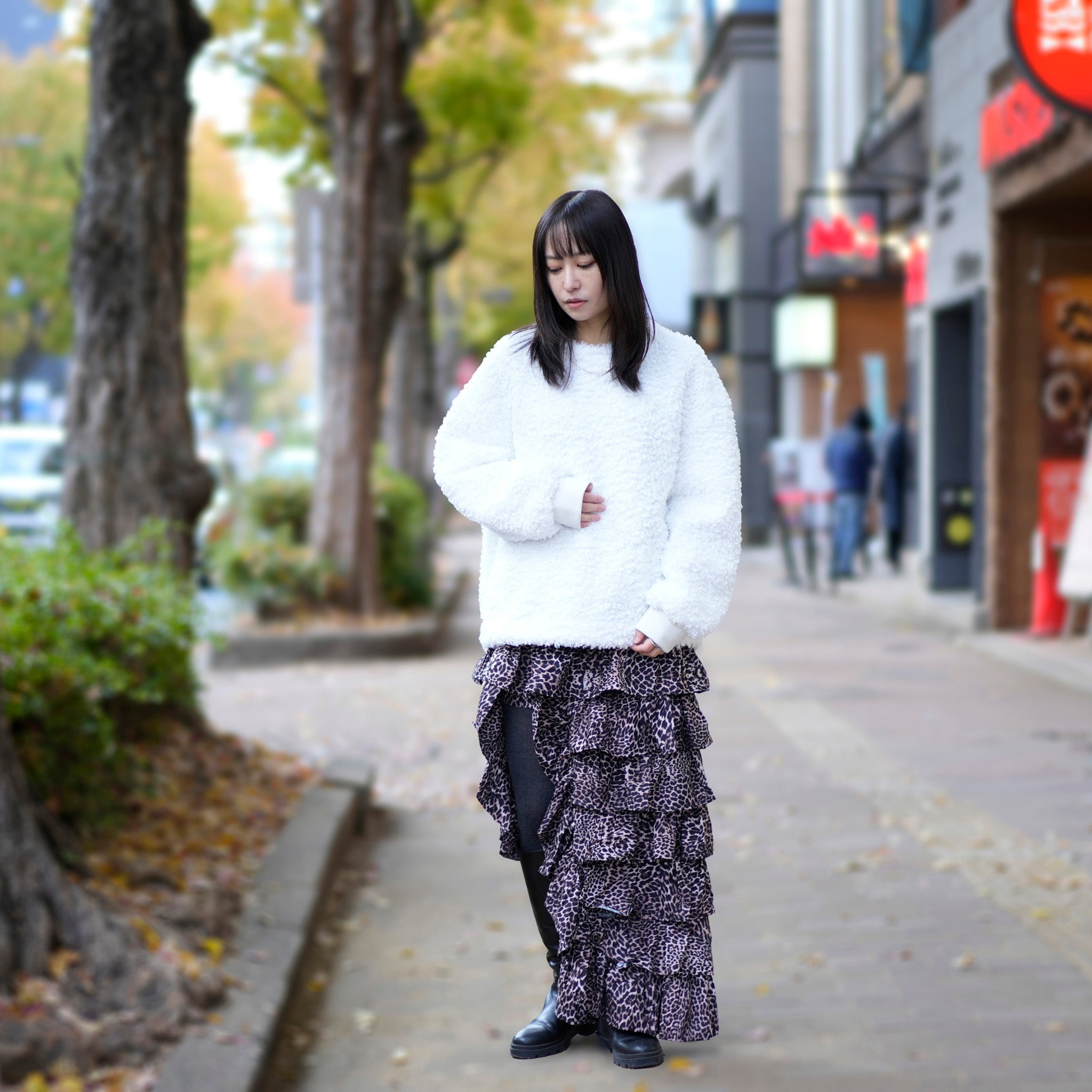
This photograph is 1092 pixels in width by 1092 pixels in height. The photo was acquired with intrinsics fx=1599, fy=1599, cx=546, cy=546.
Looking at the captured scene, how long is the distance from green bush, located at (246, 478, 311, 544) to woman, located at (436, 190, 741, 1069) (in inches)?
566

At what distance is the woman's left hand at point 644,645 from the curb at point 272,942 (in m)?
2.85

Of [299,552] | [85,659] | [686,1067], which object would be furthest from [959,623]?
[686,1067]

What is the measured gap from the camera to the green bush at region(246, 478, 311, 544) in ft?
54.8

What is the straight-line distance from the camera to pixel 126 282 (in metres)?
8.52

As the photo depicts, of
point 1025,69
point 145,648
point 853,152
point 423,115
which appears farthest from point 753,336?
point 145,648

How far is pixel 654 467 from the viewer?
2354 millimetres

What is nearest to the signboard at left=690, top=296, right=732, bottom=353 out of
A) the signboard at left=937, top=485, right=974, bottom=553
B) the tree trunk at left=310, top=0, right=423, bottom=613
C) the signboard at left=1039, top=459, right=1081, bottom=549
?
the signboard at left=937, top=485, right=974, bottom=553

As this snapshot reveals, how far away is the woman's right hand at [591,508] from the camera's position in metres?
2.32

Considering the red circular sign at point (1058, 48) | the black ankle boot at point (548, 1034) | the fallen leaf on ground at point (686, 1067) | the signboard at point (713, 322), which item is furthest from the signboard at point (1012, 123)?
the signboard at point (713, 322)

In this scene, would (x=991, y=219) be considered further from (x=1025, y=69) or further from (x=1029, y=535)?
(x=1025, y=69)

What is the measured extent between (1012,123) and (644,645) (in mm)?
12576

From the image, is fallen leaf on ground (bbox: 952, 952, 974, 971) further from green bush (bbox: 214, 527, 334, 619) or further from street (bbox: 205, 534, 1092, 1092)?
green bush (bbox: 214, 527, 334, 619)

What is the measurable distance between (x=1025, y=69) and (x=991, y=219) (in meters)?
4.67

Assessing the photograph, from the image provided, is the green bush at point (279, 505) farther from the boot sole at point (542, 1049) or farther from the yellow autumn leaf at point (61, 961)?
the boot sole at point (542, 1049)
